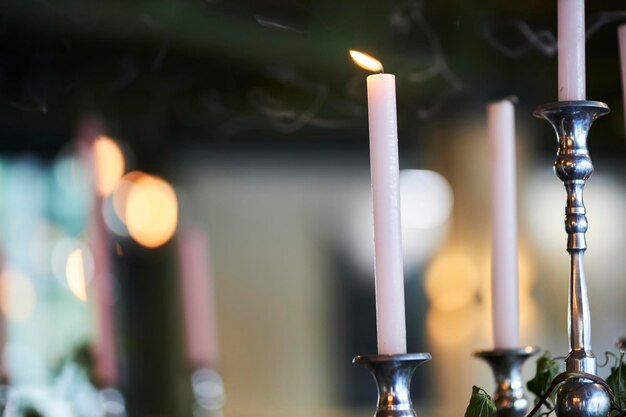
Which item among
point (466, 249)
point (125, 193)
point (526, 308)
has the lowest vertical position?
point (526, 308)

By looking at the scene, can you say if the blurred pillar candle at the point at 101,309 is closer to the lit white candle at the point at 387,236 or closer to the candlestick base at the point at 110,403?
the candlestick base at the point at 110,403

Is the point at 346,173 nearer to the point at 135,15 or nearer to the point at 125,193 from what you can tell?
the point at 125,193

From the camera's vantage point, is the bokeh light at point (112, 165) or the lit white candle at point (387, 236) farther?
the bokeh light at point (112, 165)

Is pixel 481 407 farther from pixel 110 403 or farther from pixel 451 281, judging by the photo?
pixel 451 281

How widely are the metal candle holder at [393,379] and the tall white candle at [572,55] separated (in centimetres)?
15

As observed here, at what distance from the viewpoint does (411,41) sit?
42.2 inches

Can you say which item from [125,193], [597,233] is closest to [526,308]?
[597,233]

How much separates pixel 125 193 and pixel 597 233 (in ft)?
4.66

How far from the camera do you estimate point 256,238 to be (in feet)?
10.6

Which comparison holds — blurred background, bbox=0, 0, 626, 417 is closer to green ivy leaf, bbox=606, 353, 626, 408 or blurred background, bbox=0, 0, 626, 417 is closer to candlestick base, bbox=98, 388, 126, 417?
candlestick base, bbox=98, 388, 126, 417

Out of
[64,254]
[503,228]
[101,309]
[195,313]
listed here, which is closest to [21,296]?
[64,254]

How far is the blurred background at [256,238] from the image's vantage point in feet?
7.21

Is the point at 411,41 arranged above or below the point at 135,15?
below

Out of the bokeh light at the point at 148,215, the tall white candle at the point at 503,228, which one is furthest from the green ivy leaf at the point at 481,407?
the bokeh light at the point at 148,215
